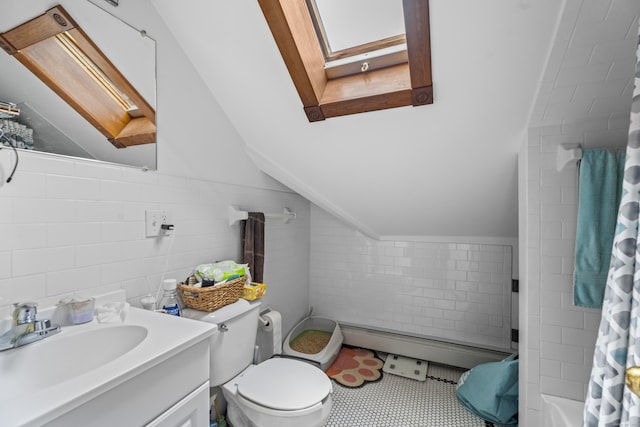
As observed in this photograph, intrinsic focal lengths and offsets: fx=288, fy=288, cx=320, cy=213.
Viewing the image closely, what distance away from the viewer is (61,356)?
0.87 meters

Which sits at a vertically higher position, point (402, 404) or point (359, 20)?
point (359, 20)

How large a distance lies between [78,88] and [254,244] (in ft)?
3.75

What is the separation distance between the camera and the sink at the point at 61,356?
751mm

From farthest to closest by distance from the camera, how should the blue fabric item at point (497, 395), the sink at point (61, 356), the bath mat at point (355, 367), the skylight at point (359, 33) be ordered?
the bath mat at point (355, 367) < the blue fabric item at point (497, 395) < the skylight at point (359, 33) < the sink at point (61, 356)

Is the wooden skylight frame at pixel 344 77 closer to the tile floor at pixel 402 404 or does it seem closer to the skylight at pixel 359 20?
the skylight at pixel 359 20

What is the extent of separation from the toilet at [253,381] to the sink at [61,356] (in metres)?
0.36

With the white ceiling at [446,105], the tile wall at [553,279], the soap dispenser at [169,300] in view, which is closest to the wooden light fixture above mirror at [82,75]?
the white ceiling at [446,105]

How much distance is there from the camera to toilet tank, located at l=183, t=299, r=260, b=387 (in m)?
1.33

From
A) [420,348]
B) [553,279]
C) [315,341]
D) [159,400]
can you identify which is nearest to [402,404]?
[420,348]

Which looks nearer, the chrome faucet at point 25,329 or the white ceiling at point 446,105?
the chrome faucet at point 25,329

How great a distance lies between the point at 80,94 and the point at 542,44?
1.71 metres

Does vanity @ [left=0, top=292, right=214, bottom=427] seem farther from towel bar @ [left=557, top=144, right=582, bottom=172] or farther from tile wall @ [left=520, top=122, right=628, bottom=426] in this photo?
towel bar @ [left=557, top=144, right=582, bottom=172]

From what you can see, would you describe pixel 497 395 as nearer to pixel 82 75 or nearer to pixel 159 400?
pixel 159 400

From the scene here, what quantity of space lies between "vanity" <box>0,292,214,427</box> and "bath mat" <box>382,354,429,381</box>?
172 centimetres
